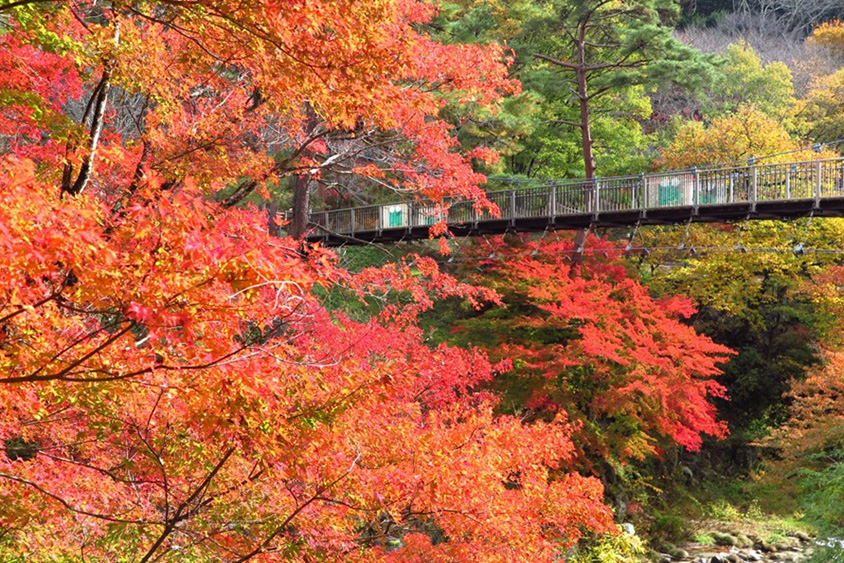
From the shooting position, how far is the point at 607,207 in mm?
14844

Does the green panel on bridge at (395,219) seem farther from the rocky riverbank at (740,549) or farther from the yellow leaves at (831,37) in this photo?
the yellow leaves at (831,37)

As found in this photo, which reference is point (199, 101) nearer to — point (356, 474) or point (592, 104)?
point (356, 474)

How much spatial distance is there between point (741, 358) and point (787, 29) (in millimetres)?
21227

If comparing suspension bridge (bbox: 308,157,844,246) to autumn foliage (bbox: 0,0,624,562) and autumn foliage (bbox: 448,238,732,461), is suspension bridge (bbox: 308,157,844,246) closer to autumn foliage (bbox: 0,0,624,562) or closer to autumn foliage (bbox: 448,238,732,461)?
autumn foliage (bbox: 448,238,732,461)

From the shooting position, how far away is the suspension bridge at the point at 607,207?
12.3 meters

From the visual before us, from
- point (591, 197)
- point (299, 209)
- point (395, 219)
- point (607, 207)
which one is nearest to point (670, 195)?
point (607, 207)

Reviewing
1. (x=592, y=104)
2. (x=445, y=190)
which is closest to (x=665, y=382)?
(x=445, y=190)

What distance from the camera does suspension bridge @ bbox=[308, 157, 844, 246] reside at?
12289 millimetres

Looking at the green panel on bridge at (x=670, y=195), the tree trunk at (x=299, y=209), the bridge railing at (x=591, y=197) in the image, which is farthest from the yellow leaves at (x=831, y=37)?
the tree trunk at (x=299, y=209)

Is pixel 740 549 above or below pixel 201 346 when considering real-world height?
below

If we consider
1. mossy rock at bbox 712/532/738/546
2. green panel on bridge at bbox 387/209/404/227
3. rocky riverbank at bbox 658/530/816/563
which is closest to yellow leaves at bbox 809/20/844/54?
rocky riverbank at bbox 658/530/816/563

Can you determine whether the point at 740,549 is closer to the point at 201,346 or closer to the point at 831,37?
the point at 201,346

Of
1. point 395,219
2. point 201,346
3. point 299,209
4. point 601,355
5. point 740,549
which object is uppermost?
point 299,209

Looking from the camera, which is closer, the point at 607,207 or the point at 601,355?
the point at 601,355
